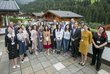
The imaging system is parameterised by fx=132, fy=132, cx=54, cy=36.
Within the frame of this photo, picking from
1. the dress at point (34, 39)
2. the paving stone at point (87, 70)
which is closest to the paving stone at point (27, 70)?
the dress at point (34, 39)

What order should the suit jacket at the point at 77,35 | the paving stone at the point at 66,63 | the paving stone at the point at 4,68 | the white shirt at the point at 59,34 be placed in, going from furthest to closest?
the white shirt at the point at 59,34
the suit jacket at the point at 77,35
the paving stone at the point at 66,63
the paving stone at the point at 4,68

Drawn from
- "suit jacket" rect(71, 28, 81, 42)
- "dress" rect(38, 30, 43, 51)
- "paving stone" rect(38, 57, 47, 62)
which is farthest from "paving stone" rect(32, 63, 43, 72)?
"suit jacket" rect(71, 28, 81, 42)

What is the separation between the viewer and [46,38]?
6.06 meters

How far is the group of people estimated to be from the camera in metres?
4.67

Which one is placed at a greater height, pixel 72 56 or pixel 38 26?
pixel 38 26

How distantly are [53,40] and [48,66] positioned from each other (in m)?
1.61

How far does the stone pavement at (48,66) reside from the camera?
181 inches

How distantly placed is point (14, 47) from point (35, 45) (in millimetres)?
1606

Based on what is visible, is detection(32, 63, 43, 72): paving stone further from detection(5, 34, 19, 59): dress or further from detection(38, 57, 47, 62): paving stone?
detection(5, 34, 19, 59): dress

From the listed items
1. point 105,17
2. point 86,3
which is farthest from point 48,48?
point 86,3

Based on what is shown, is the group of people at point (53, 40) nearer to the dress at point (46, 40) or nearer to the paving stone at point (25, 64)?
the dress at point (46, 40)

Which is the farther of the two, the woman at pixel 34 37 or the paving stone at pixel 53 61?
the woman at pixel 34 37

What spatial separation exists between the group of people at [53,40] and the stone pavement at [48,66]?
23 centimetres

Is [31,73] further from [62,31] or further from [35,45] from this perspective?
[62,31]
